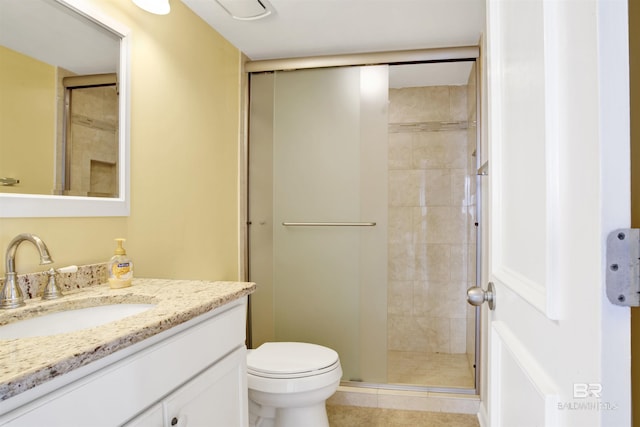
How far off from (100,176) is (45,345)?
0.80m

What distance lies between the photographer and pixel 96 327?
857 millimetres

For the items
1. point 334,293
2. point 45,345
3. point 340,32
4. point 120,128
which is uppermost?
point 340,32

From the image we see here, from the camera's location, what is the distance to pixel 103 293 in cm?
121

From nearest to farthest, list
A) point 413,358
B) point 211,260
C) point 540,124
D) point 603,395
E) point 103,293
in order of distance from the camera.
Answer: point 603,395
point 540,124
point 103,293
point 211,260
point 413,358

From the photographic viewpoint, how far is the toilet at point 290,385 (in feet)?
5.62

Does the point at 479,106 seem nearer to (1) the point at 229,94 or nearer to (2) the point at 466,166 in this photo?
(2) the point at 466,166

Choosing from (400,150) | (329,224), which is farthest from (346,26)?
(400,150)

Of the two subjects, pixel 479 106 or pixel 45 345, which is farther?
pixel 479 106

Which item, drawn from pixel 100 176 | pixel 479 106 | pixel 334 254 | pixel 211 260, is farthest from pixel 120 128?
pixel 479 106

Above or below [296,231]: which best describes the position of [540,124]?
above

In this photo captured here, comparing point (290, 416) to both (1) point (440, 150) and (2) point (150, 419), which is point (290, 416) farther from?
(1) point (440, 150)

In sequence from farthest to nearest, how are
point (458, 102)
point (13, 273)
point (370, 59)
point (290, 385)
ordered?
point (458, 102) < point (370, 59) < point (290, 385) < point (13, 273)

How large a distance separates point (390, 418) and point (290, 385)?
2.69 ft

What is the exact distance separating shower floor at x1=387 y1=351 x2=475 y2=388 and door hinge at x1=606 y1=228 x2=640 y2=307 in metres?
2.30
